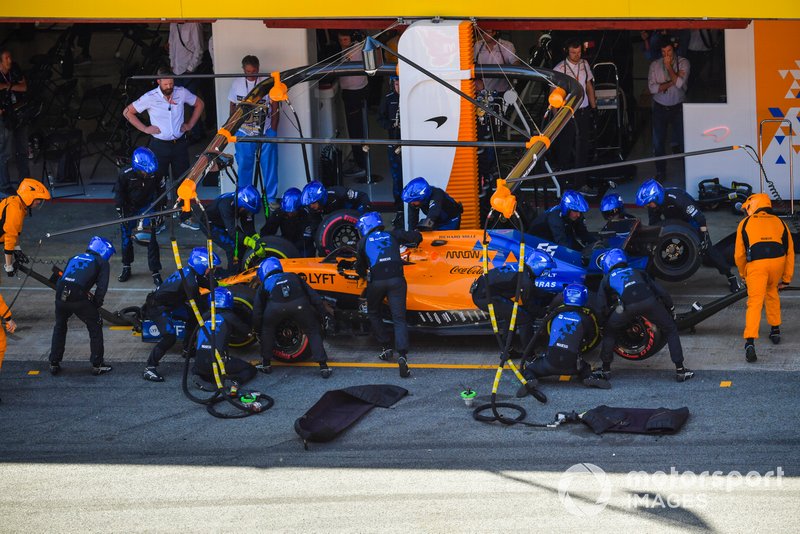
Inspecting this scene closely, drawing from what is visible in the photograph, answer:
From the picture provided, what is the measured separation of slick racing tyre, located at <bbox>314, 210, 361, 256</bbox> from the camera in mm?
15359

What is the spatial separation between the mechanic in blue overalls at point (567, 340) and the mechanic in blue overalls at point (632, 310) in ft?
0.59

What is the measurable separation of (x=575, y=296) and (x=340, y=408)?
254 cm

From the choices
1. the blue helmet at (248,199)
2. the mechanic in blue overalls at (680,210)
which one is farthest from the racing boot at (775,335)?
the blue helmet at (248,199)

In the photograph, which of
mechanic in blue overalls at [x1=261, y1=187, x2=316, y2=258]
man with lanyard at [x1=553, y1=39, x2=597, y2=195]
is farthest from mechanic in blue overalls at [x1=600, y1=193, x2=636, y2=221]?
mechanic in blue overalls at [x1=261, y1=187, x2=316, y2=258]

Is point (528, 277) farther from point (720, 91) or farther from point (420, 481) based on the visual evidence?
point (720, 91)

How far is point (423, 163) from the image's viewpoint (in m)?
16.9

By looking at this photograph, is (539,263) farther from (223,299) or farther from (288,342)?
(223,299)

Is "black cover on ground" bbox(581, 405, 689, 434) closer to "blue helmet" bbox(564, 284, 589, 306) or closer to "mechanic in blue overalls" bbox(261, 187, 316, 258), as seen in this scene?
"blue helmet" bbox(564, 284, 589, 306)

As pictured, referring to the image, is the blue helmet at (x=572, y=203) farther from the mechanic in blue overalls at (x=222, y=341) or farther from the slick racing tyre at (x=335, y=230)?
the mechanic in blue overalls at (x=222, y=341)

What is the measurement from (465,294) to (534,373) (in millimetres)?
1380

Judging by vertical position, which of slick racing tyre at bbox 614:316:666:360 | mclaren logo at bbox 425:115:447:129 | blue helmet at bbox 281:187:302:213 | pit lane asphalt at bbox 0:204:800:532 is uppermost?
mclaren logo at bbox 425:115:447:129

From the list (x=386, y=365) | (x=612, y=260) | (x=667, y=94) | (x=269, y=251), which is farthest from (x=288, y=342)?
(x=667, y=94)

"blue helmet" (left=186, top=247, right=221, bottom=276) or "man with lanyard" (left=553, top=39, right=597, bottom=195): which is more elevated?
"man with lanyard" (left=553, top=39, right=597, bottom=195)

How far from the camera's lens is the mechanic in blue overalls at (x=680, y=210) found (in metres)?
15.1
